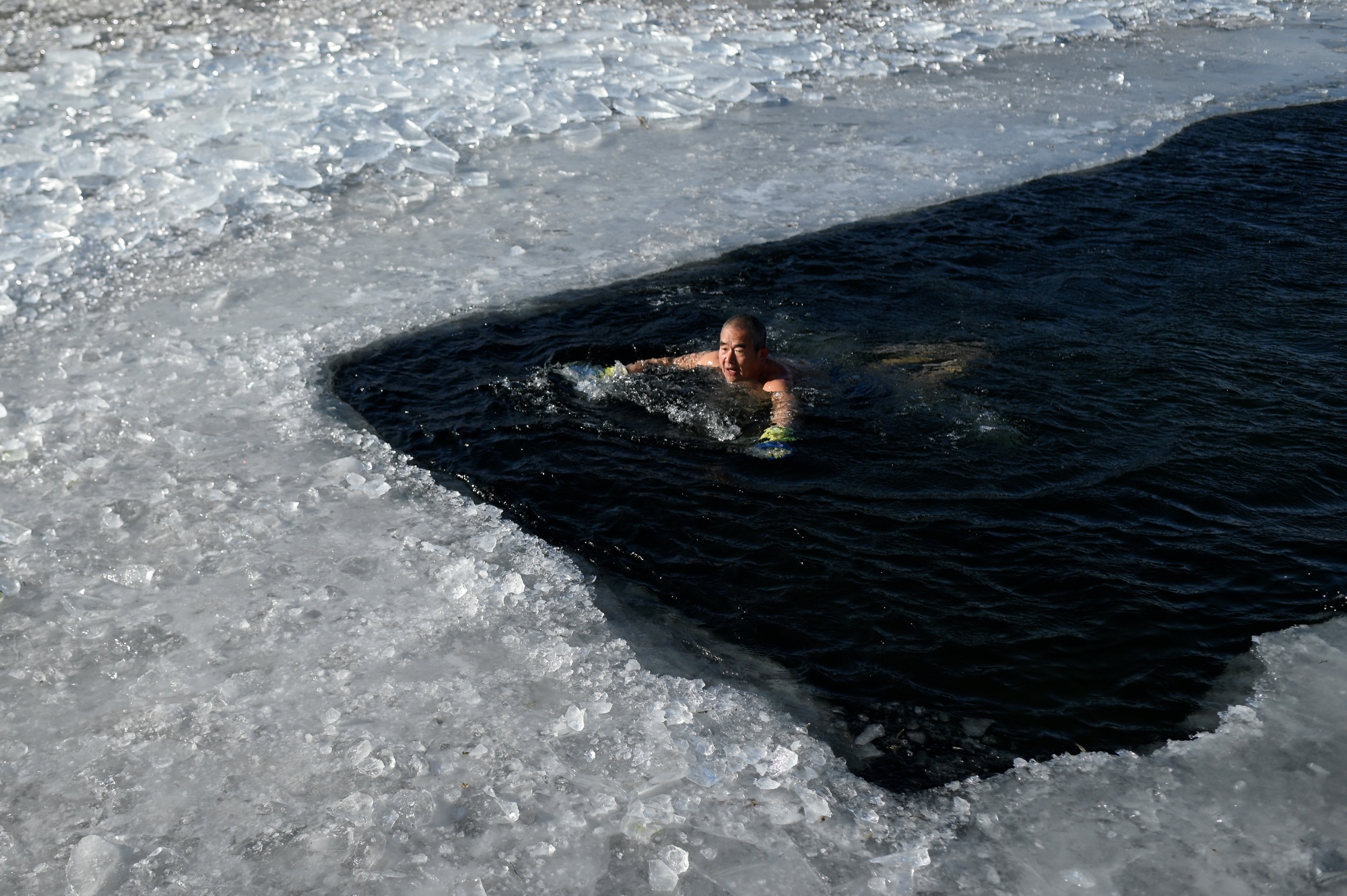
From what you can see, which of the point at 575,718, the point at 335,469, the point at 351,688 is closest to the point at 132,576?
the point at 335,469

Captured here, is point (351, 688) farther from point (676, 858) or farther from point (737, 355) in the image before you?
Result: point (737, 355)

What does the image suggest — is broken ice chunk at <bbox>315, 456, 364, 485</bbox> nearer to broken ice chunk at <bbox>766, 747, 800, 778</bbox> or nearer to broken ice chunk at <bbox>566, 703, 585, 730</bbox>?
broken ice chunk at <bbox>566, 703, 585, 730</bbox>

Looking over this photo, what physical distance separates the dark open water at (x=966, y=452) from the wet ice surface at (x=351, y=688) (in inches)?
11.0

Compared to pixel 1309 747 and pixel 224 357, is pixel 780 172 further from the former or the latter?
pixel 1309 747

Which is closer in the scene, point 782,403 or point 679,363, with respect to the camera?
point 782,403

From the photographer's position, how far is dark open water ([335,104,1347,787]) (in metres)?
4.25

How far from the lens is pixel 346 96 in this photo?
9.34 metres

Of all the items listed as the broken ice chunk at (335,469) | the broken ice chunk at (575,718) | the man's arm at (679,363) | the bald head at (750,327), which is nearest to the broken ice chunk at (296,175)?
the man's arm at (679,363)

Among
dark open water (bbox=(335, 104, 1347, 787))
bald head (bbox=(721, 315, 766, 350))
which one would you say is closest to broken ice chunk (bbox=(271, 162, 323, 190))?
dark open water (bbox=(335, 104, 1347, 787))

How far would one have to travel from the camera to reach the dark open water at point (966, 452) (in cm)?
425

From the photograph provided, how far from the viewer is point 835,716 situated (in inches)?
155

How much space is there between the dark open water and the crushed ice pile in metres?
2.28

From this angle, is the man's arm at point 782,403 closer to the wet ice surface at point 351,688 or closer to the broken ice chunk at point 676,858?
the wet ice surface at point 351,688

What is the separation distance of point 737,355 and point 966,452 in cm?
126
